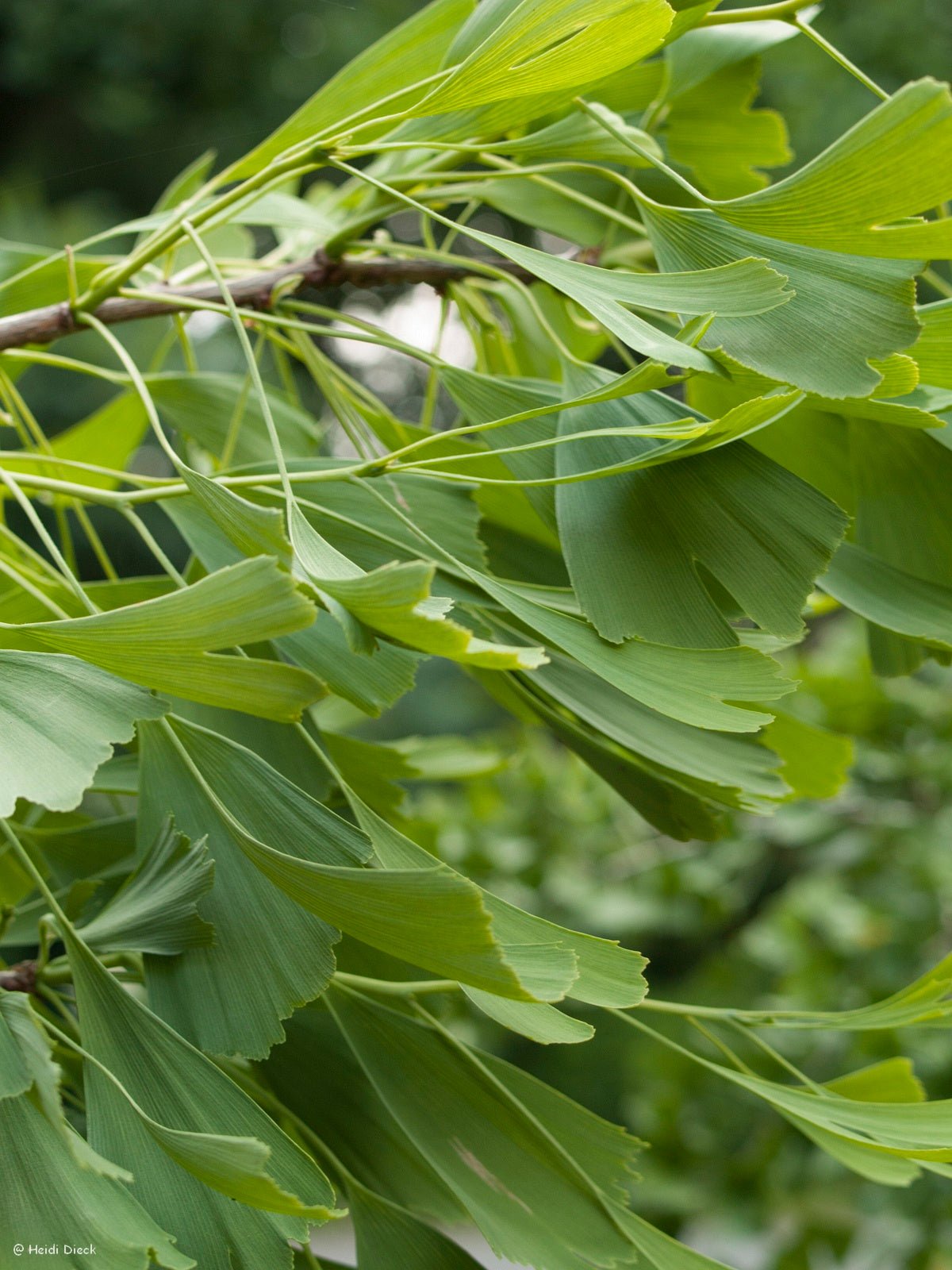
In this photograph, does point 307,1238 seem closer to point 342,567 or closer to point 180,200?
point 342,567

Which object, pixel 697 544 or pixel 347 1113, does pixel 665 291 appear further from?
pixel 347 1113

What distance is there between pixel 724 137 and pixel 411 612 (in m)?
0.24

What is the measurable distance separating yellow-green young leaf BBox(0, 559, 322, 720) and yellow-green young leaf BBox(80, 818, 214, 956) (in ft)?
0.13

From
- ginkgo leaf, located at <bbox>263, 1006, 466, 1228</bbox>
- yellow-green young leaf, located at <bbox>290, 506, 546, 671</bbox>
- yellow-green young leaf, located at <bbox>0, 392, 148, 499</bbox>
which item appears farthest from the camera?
yellow-green young leaf, located at <bbox>0, 392, 148, 499</bbox>

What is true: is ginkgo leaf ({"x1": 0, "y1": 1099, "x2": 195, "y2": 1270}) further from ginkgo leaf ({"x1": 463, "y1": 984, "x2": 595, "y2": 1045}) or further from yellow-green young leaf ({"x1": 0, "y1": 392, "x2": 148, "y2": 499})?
yellow-green young leaf ({"x1": 0, "y1": 392, "x2": 148, "y2": 499})

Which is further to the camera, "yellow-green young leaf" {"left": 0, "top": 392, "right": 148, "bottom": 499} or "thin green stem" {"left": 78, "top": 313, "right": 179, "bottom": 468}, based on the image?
"yellow-green young leaf" {"left": 0, "top": 392, "right": 148, "bottom": 499}

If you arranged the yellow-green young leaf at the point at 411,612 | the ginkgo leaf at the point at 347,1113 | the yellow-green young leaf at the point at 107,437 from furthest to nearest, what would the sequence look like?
the yellow-green young leaf at the point at 107,437
the ginkgo leaf at the point at 347,1113
the yellow-green young leaf at the point at 411,612

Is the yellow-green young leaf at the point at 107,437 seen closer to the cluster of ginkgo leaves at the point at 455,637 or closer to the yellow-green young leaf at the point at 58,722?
the cluster of ginkgo leaves at the point at 455,637

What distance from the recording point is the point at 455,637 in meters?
0.18

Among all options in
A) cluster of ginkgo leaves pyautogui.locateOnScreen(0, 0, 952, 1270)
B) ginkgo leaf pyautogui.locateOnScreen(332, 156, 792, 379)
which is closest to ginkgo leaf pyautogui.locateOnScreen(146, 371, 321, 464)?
cluster of ginkgo leaves pyautogui.locateOnScreen(0, 0, 952, 1270)

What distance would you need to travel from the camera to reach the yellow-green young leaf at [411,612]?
0.58 feet

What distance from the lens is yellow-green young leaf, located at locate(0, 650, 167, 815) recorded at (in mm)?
188

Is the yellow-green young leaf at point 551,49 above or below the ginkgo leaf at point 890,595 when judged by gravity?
above

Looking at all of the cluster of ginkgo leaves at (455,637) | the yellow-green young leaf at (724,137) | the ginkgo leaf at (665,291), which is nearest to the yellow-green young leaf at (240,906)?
the cluster of ginkgo leaves at (455,637)
